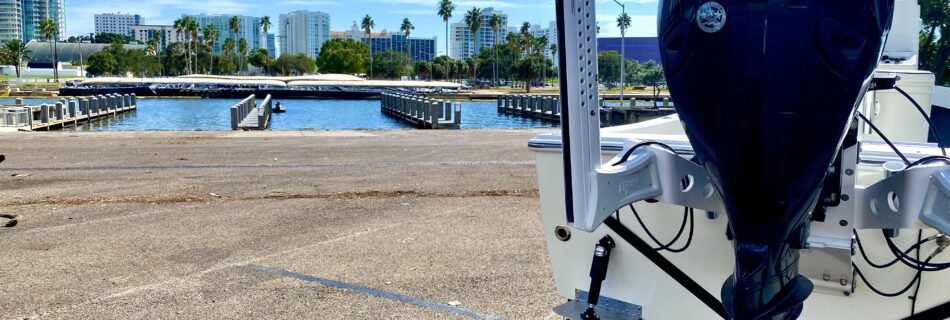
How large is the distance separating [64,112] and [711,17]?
35.9m

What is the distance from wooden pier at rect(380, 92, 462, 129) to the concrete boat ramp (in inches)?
670

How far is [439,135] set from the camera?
20531 mm

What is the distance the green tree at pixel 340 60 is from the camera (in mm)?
147500

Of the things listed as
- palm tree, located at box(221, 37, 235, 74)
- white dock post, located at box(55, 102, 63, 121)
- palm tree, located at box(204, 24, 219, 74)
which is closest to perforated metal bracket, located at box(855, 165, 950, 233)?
white dock post, located at box(55, 102, 63, 121)

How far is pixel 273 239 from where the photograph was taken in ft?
23.8

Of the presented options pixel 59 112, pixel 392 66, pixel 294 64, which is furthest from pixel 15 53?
pixel 59 112

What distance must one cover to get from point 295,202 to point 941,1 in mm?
6880

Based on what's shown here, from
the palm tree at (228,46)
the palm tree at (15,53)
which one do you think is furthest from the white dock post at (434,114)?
the palm tree at (228,46)

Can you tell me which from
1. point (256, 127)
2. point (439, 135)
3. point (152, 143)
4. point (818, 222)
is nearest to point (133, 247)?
point (818, 222)

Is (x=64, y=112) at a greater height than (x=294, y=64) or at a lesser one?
lesser

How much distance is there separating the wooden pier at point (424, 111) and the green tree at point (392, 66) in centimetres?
9653

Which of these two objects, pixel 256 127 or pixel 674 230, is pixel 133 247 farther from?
pixel 256 127

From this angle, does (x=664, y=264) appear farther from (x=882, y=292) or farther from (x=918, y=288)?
(x=918, y=288)

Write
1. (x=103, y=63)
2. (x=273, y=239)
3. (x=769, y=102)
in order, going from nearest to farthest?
1. (x=769, y=102)
2. (x=273, y=239)
3. (x=103, y=63)
